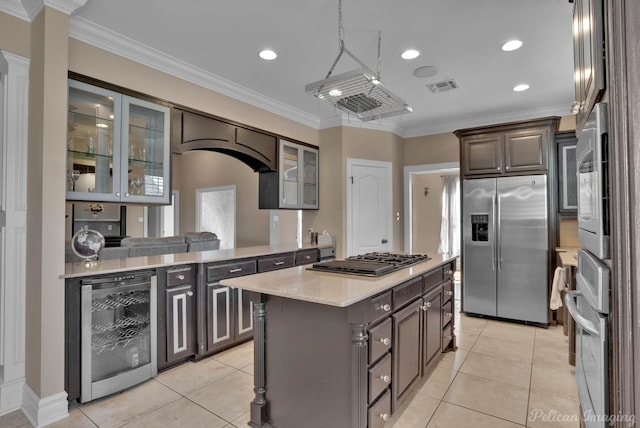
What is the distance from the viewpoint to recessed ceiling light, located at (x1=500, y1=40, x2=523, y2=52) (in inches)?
111

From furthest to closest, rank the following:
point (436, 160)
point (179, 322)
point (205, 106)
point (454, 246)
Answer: point (454, 246), point (436, 160), point (205, 106), point (179, 322)

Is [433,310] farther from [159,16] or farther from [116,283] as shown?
[159,16]

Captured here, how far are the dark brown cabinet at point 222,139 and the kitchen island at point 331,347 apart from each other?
1.89 meters

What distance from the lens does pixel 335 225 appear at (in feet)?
16.1

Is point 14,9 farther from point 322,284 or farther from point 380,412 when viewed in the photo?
point 380,412

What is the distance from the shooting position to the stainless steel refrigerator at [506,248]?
3973mm

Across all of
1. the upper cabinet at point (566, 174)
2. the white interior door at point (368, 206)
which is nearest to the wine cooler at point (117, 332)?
the white interior door at point (368, 206)

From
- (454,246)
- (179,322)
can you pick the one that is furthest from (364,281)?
(454,246)

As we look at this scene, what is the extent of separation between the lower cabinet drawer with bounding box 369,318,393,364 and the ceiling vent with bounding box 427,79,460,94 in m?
2.86

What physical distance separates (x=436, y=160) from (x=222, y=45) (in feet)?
12.1

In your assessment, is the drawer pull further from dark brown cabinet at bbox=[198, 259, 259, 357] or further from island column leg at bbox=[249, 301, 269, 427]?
dark brown cabinet at bbox=[198, 259, 259, 357]

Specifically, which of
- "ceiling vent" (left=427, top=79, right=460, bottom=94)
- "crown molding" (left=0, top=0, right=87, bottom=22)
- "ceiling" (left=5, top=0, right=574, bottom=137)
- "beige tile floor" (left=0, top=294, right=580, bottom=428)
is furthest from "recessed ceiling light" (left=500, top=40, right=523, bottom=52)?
"crown molding" (left=0, top=0, right=87, bottom=22)

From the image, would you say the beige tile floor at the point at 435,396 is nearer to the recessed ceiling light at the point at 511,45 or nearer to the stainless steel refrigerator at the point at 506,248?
the stainless steel refrigerator at the point at 506,248

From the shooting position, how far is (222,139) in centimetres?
366
